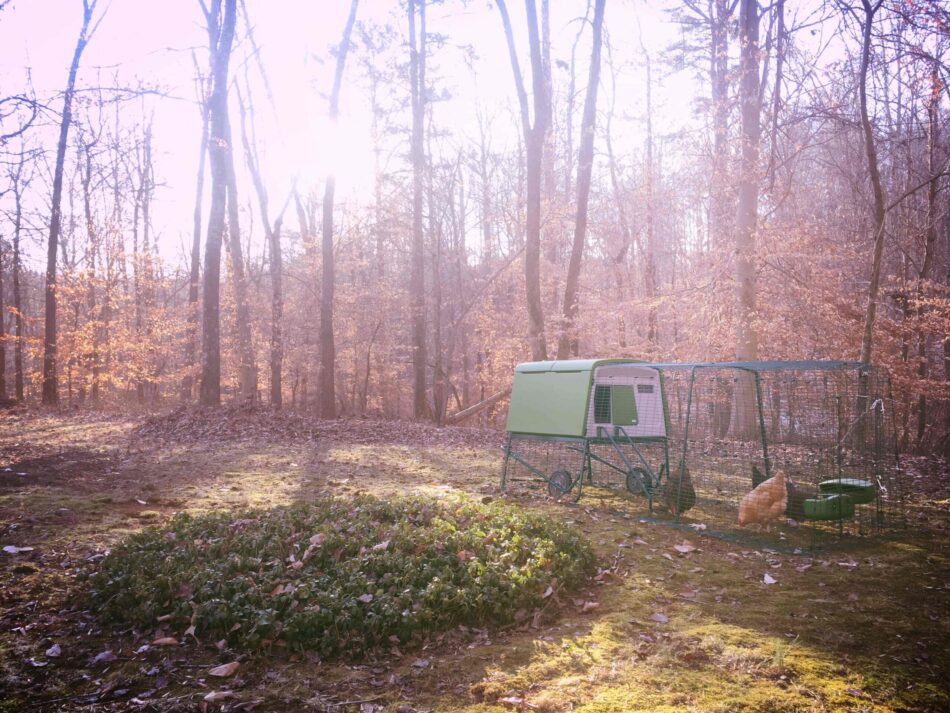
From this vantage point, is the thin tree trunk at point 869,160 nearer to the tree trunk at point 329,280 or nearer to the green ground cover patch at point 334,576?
the green ground cover patch at point 334,576

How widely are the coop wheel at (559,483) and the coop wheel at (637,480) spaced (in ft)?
2.86

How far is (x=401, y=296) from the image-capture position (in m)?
24.0

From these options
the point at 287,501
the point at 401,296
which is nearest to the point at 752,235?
the point at 287,501

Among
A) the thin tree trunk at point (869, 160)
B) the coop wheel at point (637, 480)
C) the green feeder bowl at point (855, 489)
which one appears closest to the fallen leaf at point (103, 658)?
the coop wheel at point (637, 480)

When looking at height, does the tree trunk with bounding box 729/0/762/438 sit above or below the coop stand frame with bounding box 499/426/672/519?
above

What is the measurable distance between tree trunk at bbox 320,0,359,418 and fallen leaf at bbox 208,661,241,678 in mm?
14677

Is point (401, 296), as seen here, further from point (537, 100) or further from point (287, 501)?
point (287, 501)

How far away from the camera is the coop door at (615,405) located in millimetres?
7953

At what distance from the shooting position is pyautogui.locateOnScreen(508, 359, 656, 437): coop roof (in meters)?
7.79

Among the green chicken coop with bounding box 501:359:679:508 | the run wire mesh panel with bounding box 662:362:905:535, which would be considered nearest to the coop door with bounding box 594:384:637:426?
the green chicken coop with bounding box 501:359:679:508

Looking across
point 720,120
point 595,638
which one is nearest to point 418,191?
point 720,120

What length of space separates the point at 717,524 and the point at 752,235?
25.2 ft

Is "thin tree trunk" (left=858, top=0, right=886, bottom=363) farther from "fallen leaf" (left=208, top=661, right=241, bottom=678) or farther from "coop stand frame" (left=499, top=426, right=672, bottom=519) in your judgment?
"fallen leaf" (left=208, top=661, right=241, bottom=678)

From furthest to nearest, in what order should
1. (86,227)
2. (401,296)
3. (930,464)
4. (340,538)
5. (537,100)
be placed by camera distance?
(86,227), (401,296), (537,100), (930,464), (340,538)
